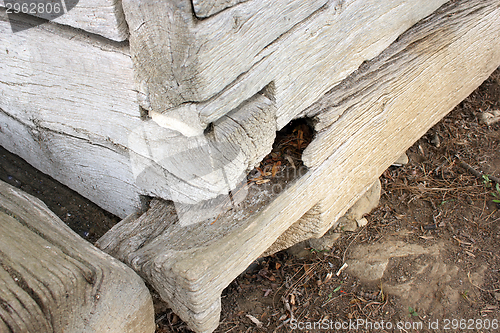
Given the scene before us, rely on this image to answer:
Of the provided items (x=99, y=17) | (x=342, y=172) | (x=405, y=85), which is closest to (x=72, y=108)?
(x=99, y=17)

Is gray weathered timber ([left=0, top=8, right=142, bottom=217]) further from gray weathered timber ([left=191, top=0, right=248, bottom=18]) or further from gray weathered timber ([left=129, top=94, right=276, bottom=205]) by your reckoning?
gray weathered timber ([left=191, top=0, right=248, bottom=18])

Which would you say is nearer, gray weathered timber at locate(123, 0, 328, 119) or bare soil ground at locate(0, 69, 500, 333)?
gray weathered timber at locate(123, 0, 328, 119)

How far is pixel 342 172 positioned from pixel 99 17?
157cm

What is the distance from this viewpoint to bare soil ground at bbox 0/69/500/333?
95.0 inches

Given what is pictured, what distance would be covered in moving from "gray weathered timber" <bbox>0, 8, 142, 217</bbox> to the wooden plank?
87mm

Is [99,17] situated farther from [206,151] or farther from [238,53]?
[206,151]

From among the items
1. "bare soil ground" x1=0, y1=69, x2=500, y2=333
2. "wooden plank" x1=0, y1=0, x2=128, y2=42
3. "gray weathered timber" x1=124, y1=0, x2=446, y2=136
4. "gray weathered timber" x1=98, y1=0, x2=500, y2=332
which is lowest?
"bare soil ground" x1=0, y1=69, x2=500, y2=333

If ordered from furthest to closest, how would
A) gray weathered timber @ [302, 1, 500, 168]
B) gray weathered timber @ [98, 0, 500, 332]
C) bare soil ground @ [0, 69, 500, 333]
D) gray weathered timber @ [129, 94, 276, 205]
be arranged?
1. bare soil ground @ [0, 69, 500, 333]
2. gray weathered timber @ [302, 1, 500, 168]
3. gray weathered timber @ [98, 0, 500, 332]
4. gray weathered timber @ [129, 94, 276, 205]

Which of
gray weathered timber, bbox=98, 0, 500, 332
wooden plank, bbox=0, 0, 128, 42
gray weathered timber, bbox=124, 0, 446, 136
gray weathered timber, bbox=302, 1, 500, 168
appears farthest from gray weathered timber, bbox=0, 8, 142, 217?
gray weathered timber, bbox=302, 1, 500, 168

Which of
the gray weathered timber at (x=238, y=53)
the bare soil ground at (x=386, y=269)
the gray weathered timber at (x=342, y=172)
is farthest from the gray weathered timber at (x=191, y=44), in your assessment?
the bare soil ground at (x=386, y=269)

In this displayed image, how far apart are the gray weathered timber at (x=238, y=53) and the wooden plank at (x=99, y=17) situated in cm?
5

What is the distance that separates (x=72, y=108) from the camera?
6.13ft

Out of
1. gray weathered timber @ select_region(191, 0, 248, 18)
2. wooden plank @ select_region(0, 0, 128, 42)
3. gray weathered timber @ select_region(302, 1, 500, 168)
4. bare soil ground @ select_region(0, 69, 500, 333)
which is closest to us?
gray weathered timber @ select_region(191, 0, 248, 18)

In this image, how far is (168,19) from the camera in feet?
4.04
